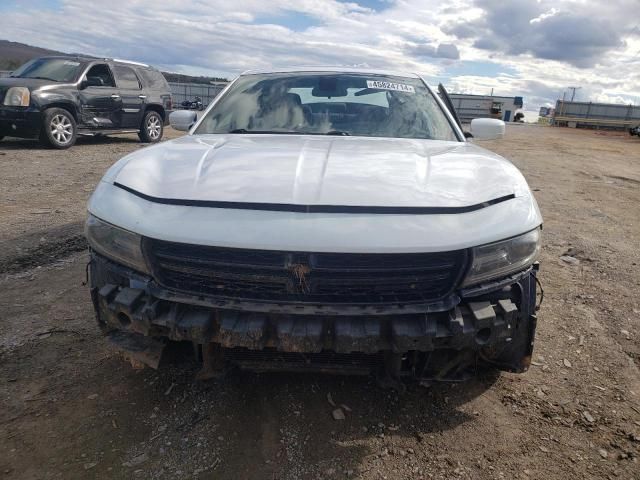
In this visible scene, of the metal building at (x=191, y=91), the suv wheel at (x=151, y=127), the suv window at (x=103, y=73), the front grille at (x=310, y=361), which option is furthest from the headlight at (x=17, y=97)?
the metal building at (x=191, y=91)

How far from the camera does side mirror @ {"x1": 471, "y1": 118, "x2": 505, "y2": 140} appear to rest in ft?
11.7

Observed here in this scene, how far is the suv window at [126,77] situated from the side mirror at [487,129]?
943 centimetres

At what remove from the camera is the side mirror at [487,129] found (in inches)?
140

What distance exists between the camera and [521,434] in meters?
2.15

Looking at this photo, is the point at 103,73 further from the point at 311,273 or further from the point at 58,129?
the point at 311,273

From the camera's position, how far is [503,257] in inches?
74.1

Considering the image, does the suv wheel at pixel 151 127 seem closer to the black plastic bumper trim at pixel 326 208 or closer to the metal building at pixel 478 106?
the black plastic bumper trim at pixel 326 208

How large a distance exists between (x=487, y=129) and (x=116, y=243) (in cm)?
283

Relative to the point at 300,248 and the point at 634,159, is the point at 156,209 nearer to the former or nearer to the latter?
the point at 300,248

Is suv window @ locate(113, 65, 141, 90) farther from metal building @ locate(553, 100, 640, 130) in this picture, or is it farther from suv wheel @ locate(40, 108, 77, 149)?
metal building @ locate(553, 100, 640, 130)

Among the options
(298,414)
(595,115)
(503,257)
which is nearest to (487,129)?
(503,257)

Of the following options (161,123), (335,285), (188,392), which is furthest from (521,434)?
(161,123)

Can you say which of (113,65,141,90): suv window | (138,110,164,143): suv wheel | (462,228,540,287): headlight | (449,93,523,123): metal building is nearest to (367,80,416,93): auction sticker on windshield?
(462,228,540,287): headlight

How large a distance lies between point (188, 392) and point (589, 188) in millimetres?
8563
